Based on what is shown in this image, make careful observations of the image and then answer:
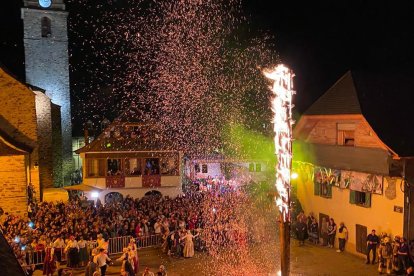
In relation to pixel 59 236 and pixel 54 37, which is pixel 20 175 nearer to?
pixel 59 236

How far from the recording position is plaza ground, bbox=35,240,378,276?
1669 cm

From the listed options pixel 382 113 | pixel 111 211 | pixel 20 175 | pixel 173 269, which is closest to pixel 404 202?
pixel 382 113

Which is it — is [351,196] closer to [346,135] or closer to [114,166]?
[346,135]

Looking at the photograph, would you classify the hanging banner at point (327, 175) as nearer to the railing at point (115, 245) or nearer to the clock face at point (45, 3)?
the railing at point (115, 245)

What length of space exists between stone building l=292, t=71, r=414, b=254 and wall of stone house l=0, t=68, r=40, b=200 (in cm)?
1570

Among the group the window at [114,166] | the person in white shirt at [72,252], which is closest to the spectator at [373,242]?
the person in white shirt at [72,252]

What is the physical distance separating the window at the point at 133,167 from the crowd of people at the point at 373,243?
1528 cm

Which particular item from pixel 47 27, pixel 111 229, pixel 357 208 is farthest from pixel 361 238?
pixel 47 27

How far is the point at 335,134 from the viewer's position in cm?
2117

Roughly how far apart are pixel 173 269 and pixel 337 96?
1141cm

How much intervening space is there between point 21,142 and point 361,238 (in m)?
19.0

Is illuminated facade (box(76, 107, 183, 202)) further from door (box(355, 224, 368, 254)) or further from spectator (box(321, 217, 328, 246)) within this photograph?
door (box(355, 224, 368, 254))

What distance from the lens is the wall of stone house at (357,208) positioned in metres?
17.3

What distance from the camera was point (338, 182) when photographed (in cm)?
2055
